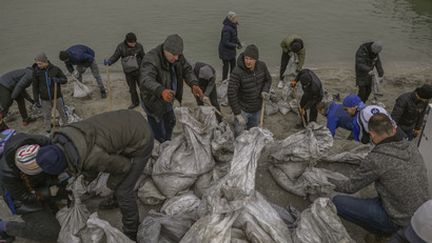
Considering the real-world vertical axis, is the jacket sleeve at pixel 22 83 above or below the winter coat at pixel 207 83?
below

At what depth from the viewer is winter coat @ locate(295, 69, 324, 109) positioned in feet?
16.5

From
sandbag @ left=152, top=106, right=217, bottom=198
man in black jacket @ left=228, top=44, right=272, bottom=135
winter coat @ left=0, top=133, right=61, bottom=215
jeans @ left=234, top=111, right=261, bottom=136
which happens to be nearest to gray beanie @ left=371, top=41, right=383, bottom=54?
man in black jacket @ left=228, top=44, right=272, bottom=135

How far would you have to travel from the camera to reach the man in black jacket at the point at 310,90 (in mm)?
5023

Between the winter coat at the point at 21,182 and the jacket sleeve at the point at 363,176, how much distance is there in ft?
7.50

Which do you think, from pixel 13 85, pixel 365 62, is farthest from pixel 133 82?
pixel 365 62

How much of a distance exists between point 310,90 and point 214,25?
20.0 feet

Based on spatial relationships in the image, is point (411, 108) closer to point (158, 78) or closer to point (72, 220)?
point (158, 78)

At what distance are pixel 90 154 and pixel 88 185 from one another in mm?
1099

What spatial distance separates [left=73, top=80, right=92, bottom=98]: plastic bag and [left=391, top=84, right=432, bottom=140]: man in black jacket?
518 centimetres

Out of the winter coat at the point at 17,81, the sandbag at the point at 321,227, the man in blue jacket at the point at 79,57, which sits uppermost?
the man in blue jacket at the point at 79,57

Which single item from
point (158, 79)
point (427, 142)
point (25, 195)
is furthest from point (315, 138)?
point (25, 195)

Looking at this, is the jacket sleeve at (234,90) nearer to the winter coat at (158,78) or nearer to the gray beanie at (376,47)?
the winter coat at (158,78)

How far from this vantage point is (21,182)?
2750mm

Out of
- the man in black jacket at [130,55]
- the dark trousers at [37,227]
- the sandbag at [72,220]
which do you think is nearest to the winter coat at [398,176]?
the sandbag at [72,220]
